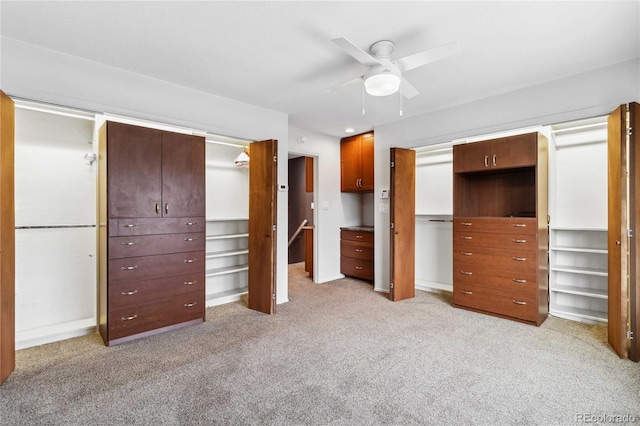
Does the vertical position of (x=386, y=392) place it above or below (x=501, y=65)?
below

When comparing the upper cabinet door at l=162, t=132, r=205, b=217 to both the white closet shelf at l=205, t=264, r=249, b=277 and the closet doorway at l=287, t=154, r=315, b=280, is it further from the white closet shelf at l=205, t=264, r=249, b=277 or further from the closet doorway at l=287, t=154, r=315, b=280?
the closet doorway at l=287, t=154, r=315, b=280

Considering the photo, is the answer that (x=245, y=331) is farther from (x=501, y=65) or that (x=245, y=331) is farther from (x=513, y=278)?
(x=501, y=65)

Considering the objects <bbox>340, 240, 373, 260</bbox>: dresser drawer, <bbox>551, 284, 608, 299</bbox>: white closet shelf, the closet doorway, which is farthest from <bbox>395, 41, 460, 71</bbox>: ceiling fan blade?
the closet doorway

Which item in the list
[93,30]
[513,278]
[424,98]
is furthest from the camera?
[424,98]

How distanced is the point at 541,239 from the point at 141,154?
13.5 feet

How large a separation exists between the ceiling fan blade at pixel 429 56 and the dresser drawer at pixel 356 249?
323cm

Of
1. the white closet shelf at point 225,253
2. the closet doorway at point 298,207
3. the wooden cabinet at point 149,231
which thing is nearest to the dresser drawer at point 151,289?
the wooden cabinet at point 149,231

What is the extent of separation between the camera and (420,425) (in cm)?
178

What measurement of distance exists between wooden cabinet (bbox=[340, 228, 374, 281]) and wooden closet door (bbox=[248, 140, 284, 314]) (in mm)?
2014

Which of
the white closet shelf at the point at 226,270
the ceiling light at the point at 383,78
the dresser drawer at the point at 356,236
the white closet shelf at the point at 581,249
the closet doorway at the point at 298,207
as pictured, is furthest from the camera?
the closet doorway at the point at 298,207

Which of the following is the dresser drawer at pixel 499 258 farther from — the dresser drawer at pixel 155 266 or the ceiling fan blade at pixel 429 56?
the dresser drawer at pixel 155 266

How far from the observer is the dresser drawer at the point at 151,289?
284 cm

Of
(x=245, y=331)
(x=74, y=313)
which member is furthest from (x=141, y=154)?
(x=245, y=331)

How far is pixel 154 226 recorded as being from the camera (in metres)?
3.06
